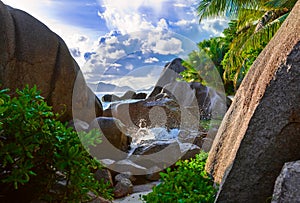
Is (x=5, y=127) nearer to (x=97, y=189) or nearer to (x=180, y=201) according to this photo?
(x=97, y=189)

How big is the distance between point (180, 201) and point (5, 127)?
57.9 inches

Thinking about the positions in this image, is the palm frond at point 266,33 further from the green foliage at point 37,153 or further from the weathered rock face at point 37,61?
the green foliage at point 37,153

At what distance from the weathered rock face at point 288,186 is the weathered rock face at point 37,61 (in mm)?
5842

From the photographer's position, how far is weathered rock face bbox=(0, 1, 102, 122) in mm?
6719

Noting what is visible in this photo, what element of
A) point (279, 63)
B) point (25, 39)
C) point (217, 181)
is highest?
point (279, 63)

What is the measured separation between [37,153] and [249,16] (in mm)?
12375

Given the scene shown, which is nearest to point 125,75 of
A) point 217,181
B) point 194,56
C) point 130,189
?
point 130,189

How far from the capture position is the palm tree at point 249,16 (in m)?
11.0

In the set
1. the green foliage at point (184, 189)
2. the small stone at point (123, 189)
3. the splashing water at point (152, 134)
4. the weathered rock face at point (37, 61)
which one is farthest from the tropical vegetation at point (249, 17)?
the green foliage at point (184, 189)

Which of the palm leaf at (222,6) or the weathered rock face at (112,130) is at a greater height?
the palm leaf at (222,6)

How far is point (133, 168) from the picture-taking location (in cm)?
680

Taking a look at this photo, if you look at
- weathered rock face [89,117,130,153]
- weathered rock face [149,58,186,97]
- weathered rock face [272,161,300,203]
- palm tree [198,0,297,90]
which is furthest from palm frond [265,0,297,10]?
weathered rock face [149,58,186,97]

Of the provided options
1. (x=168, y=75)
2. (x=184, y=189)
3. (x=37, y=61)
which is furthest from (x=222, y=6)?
(x=168, y=75)

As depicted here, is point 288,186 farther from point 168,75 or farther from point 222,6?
point 168,75
